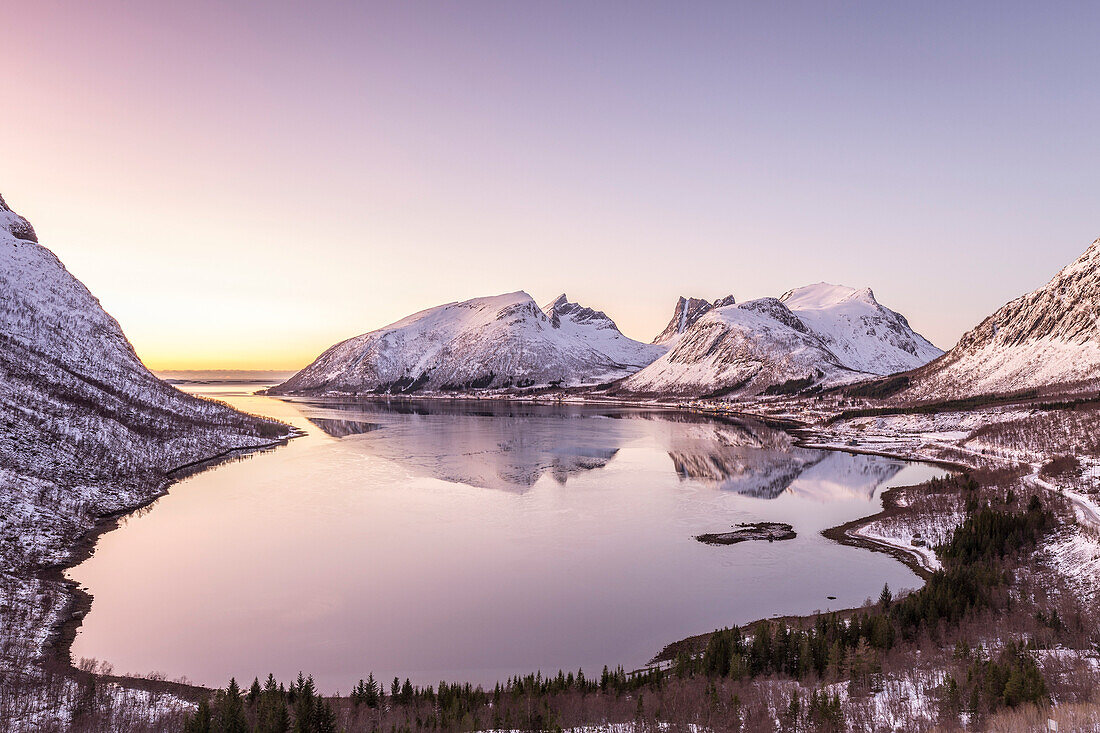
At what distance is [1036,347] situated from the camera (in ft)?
520

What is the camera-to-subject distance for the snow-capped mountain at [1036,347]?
140625mm

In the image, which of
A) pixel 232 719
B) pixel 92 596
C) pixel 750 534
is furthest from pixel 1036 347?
pixel 92 596

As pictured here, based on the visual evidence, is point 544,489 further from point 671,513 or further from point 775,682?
point 775,682

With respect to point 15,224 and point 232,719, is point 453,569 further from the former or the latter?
point 15,224

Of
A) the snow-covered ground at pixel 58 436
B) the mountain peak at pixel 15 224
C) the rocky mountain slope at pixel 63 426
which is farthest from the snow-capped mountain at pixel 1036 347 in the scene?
the mountain peak at pixel 15 224

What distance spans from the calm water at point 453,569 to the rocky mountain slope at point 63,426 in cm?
300

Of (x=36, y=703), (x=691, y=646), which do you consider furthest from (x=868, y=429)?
(x=36, y=703)

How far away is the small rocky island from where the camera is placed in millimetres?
47312

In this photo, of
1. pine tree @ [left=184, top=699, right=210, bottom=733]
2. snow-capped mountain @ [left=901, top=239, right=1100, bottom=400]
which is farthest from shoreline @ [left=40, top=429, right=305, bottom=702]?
snow-capped mountain @ [left=901, top=239, right=1100, bottom=400]

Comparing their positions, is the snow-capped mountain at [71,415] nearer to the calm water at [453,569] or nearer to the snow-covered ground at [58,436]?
the snow-covered ground at [58,436]

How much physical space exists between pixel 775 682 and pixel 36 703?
2665 centimetres

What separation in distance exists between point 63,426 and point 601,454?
68106mm

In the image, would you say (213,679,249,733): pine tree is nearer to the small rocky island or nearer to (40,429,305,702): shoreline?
(40,429,305,702): shoreline

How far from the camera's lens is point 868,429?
124 metres
